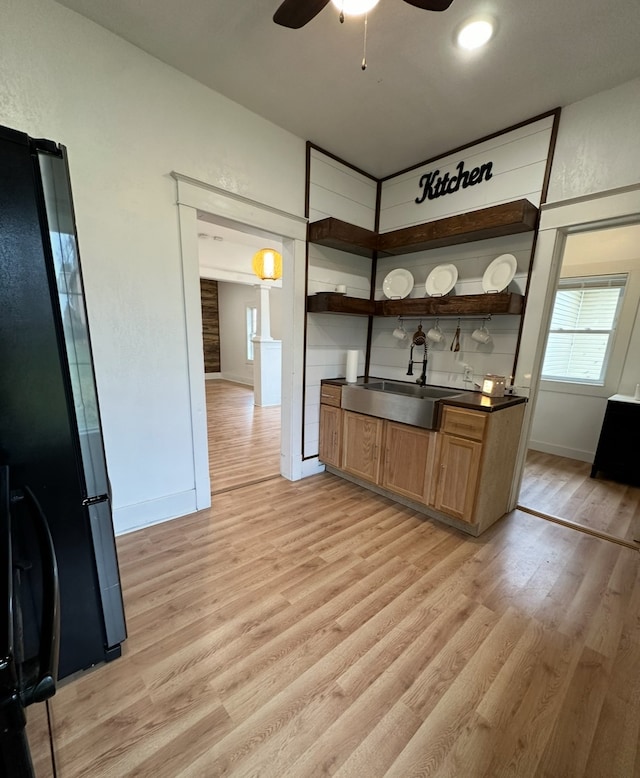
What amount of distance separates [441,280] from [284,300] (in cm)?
136

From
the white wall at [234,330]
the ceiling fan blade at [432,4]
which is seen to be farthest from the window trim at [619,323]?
the white wall at [234,330]

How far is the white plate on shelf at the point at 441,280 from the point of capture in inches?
105

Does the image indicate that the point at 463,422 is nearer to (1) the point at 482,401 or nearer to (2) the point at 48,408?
(1) the point at 482,401

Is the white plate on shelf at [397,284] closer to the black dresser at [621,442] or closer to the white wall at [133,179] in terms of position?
the white wall at [133,179]

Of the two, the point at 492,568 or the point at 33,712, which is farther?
the point at 492,568

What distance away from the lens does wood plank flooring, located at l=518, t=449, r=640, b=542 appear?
2.50 metres

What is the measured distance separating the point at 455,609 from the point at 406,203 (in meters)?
3.15

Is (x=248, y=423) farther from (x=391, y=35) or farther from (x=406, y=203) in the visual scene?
(x=391, y=35)

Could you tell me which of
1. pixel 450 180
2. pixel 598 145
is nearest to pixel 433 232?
pixel 450 180

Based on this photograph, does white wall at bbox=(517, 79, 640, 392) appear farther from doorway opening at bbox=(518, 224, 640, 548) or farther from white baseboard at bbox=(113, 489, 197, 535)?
white baseboard at bbox=(113, 489, 197, 535)

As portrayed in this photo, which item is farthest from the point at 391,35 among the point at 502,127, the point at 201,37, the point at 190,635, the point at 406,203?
the point at 190,635

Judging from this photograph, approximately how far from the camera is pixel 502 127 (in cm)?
234

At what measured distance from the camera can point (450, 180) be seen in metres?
2.68

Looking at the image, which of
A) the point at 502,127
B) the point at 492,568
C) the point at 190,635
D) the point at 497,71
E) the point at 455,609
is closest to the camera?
the point at 190,635
